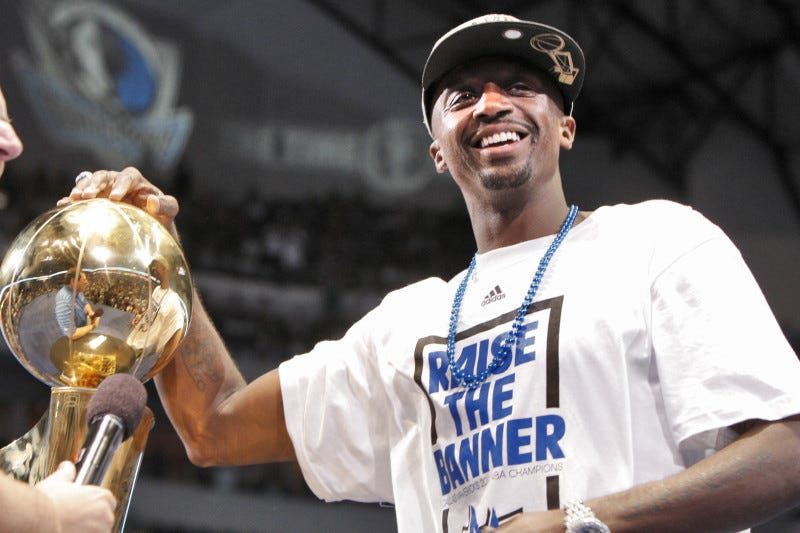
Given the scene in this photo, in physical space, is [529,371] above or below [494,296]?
below

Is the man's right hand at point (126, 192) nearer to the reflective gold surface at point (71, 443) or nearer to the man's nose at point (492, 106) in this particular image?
the reflective gold surface at point (71, 443)

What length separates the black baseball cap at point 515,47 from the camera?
1.67m

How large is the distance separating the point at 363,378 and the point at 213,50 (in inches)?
320

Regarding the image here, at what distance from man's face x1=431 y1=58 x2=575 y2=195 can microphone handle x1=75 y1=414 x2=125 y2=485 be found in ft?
2.86

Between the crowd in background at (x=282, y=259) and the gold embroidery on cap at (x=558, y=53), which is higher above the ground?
the crowd in background at (x=282, y=259)

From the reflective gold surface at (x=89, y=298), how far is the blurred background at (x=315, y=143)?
21.2 ft

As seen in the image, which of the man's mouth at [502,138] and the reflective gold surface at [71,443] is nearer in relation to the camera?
the reflective gold surface at [71,443]

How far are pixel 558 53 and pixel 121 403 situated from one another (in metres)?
1.05

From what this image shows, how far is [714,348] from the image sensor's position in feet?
4.27

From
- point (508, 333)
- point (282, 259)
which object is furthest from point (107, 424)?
point (282, 259)

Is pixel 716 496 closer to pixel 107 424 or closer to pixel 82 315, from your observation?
pixel 107 424

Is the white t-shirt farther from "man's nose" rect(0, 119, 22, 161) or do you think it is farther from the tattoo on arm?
"man's nose" rect(0, 119, 22, 161)

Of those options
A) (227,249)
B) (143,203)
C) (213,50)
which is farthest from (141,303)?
(213,50)

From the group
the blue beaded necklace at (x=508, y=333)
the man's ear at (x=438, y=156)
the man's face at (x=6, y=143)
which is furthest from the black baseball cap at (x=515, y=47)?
the man's face at (x=6, y=143)
